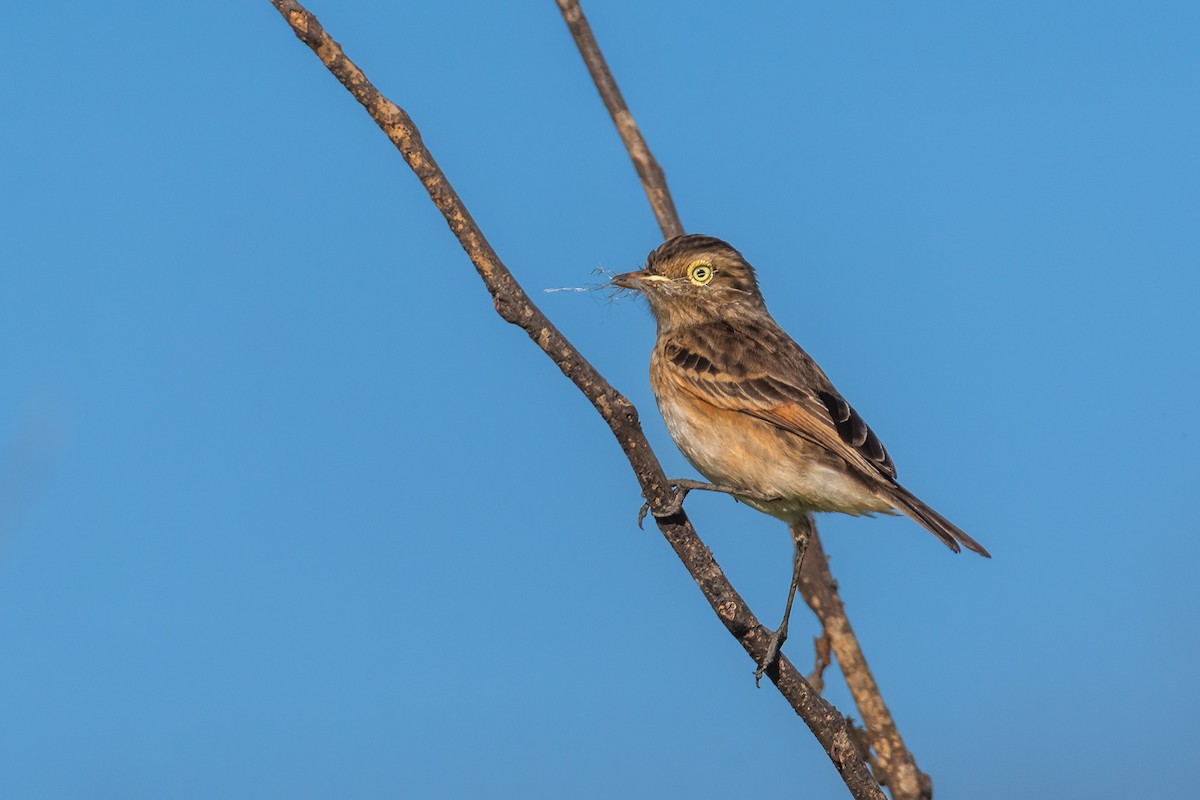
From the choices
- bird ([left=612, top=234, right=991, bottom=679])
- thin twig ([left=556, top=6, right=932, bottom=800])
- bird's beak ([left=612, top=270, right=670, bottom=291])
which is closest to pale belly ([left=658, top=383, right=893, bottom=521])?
bird ([left=612, top=234, right=991, bottom=679])

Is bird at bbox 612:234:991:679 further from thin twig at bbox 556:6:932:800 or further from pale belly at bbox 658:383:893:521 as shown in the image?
thin twig at bbox 556:6:932:800

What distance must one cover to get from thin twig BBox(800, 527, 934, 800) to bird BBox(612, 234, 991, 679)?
27.5 inches

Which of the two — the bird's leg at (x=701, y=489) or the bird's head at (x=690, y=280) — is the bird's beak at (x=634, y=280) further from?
the bird's leg at (x=701, y=489)

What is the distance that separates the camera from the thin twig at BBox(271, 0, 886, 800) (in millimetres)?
5258

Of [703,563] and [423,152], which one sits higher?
[423,152]

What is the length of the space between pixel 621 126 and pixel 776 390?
7.81ft

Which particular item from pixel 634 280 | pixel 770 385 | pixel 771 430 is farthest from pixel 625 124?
pixel 771 430

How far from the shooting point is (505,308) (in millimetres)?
5305

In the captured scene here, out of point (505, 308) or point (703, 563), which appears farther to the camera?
point (703, 563)

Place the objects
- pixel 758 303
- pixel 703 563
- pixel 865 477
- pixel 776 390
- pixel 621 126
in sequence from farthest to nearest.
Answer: pixel 758 303 → pixel 621 126 → pixel 776 390 → pixel 865 477 → pixel 703 563

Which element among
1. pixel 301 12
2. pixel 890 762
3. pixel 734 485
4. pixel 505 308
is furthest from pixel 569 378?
pixel 890 762

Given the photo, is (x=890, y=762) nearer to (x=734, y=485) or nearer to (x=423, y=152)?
(x=734, y=485)

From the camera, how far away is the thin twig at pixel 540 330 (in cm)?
526

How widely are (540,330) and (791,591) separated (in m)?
3.68
